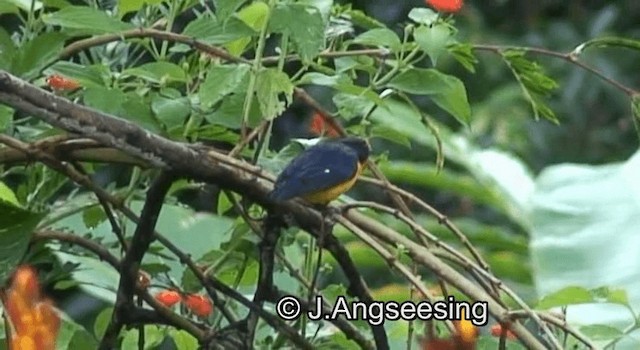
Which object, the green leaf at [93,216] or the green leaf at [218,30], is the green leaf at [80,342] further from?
the green leaf at [218,30]

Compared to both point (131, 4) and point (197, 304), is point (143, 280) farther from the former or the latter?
point (131, 4)

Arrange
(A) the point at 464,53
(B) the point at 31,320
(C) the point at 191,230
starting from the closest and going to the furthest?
1. (B) the point at 31,320
2. (A) the point at 464,53
3. (C) the point at 191,230

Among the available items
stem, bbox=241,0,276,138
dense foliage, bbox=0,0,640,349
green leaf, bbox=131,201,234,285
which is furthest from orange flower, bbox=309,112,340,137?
green leaf, bbox=131,201,234,285

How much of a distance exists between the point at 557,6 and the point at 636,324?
3.00 m

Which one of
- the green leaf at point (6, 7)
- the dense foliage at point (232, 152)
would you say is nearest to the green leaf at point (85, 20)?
the dense foliage at point (232, 152)

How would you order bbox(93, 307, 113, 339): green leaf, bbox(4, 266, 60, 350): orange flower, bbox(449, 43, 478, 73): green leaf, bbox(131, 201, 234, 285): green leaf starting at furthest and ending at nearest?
1. bbox(131, 201, 234, 285): green leaf
2. bbox(93, 307, 113, 339): green leaf
3. bbox(449, 43, 478, 73): green leaf
4. bbox(4, 266, 60, 350): orange flower

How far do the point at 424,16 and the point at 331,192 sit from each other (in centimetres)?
12

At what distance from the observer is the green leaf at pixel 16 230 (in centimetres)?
75

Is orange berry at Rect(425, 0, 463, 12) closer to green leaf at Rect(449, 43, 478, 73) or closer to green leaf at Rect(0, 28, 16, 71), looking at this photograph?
green leaf at Rect(449, 43, 478, 73)

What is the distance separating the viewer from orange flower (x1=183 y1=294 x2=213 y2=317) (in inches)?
33.1

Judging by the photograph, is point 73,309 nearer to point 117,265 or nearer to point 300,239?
point 300,239

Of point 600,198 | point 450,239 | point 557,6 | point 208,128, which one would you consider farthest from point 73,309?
point 208,128

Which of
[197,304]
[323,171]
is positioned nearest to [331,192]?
[323,171]

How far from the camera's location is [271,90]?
71cm
